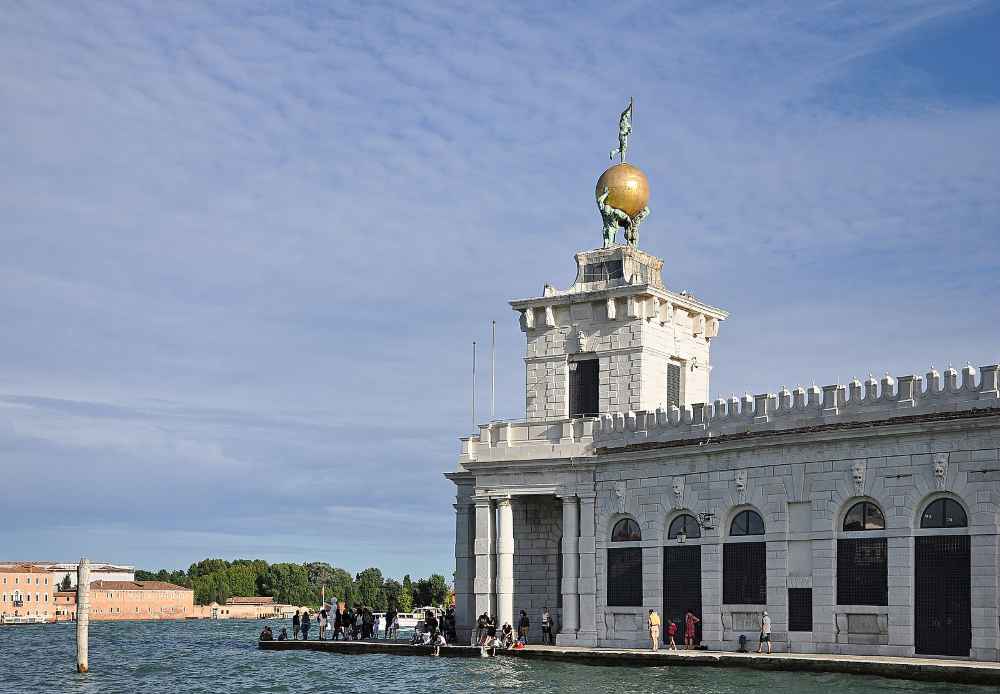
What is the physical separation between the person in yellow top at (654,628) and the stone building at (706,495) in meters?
0.83

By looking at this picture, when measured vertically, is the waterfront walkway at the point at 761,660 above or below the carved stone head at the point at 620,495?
below

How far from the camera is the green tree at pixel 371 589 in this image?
6934 inches

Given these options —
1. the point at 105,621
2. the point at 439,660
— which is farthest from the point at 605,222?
the point at 105,621

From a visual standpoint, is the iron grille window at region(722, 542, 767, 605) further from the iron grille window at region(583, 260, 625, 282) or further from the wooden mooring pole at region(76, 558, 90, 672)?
the wooden mooring pole at region(76, 558, 90, 672)

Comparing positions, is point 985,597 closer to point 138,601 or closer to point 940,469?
point 940,469

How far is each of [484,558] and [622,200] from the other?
14.8 metres

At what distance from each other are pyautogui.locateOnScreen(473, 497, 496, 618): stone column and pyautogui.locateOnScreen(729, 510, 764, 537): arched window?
31.0ft

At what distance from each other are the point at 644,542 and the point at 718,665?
264 inches

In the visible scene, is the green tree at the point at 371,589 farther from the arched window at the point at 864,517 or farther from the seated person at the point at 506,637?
the arched window at the point at 864,517

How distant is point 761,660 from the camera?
124 ft

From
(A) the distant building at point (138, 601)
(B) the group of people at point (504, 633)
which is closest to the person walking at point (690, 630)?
(B) the group of people at point (504, 633)

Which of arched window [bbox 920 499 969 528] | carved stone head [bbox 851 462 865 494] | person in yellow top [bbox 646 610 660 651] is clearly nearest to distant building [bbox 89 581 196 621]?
person in yellow top [bbox 646 610 660 651]

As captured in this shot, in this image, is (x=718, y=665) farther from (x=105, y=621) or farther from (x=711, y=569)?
(x=105, y=621)

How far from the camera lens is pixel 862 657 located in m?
36.8
